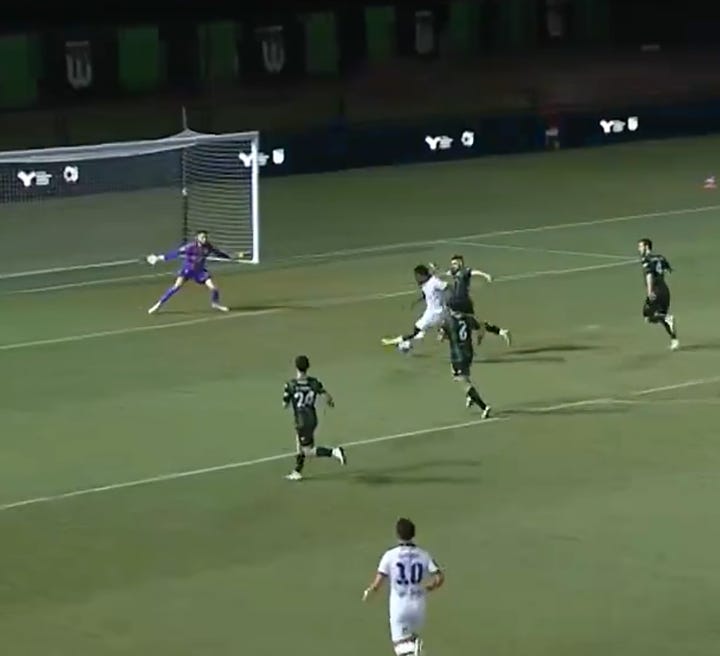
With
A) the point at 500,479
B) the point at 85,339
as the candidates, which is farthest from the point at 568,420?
the point at 85,339

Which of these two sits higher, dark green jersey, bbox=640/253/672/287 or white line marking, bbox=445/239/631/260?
white line marking, bbox=445/239/631/260

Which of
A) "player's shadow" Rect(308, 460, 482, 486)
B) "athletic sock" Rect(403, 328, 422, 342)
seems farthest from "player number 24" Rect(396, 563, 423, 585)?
"athletic sock" Rect(403, 328, 422, 342)

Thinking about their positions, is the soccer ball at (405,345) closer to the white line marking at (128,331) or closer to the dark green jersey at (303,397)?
the white line marking at (128,331)

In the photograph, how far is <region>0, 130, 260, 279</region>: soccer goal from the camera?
42875 millimetres

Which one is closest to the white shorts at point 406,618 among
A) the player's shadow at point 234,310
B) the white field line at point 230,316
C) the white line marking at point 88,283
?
the white field line at point 230,316

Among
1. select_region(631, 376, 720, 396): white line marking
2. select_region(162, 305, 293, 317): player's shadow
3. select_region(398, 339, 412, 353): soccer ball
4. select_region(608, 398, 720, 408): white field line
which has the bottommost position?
select_region(608, 398, 720, 408): white field line

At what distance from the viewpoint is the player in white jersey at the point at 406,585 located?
15859 millimetres

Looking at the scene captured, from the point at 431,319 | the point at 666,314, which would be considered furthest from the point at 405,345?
the point at 666,314

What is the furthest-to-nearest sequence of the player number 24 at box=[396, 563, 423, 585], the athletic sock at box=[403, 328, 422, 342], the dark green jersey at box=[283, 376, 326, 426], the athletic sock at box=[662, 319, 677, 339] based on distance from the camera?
the athletic sock at box=[662, 319, 677, 339], the athletic sock at box=[403, 328, 422, 342], the dark green jersey at box=[283, 376, 326, 426], the player number 24 at box=[396, 563, 423, 585]

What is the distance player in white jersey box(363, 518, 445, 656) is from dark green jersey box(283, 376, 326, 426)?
6785 millimetres

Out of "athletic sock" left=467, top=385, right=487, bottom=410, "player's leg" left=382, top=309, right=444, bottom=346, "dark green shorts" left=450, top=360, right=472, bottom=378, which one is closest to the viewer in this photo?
"dark green shorts" left=450, top=360, right=472, bottom=378

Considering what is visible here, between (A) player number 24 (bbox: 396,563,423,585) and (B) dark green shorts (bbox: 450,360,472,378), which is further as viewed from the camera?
(B) dark green shorts (bbox: 450,360,472,378)

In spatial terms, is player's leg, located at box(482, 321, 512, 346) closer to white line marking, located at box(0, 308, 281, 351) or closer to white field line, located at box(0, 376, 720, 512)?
white field line, located at box(0, 376, 720, 512)

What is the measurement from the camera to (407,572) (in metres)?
15.8
